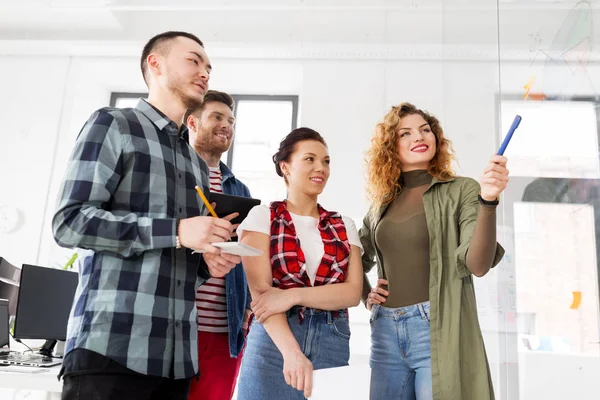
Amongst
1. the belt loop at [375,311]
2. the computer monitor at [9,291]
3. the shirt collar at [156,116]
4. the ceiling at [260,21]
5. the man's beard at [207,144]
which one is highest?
the ceiling at [260,21]

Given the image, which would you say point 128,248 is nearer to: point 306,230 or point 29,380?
point 306,230

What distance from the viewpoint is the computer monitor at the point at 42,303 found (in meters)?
2.27

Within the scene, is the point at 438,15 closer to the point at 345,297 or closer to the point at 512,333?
the point at 512,333

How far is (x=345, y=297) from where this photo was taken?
4.43ft

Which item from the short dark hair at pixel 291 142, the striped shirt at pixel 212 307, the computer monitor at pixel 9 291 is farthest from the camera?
the computer monitor at pixel 9 291

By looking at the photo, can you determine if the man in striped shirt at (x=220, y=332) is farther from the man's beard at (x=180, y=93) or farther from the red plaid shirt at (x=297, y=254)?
the man's beard at (x=180, y=93)

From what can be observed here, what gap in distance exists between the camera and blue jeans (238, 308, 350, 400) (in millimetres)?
1286

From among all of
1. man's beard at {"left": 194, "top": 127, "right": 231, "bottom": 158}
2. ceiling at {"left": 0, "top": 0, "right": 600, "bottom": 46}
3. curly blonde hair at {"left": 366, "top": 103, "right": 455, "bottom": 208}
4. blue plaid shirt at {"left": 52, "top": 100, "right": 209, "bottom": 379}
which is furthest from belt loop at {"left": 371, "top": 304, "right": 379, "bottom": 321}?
ceiling at {"left": 0, "top": 0, "right": 600, "bottom": 46}

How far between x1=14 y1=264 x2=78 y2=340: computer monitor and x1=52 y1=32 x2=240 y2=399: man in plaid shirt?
139cm

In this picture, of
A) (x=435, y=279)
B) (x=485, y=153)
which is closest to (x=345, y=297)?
(x=435, y=279)

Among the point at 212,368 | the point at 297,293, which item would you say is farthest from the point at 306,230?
the point at 212,368

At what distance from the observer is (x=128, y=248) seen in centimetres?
108

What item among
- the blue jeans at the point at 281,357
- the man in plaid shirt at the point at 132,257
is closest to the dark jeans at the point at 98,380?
the man in plaid shirt at the point at 132,257

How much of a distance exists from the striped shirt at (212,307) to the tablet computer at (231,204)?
20.5 inches
